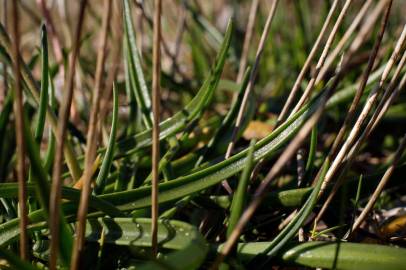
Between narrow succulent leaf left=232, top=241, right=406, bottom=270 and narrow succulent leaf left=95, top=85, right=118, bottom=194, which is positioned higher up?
narrow succulent leaf left=95, top=85, right=118, bottom=194

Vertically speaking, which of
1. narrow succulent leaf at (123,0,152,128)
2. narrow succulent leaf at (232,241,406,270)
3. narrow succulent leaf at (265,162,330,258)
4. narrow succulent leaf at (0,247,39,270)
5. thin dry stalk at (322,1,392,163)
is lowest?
narrow succulent leaf at (0,247,39,270)

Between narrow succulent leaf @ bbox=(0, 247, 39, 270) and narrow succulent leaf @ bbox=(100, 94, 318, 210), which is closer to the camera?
narrow succulent leaf @ bbox=(0, 247, 39, 270)

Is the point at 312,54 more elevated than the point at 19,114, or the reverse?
the point at 312,54

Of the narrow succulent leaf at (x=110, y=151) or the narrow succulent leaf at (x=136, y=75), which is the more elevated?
the narrow succulent leaf at (x=136, y=75)

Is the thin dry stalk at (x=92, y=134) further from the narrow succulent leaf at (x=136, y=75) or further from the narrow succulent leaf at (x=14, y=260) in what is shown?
the narrow succulent leaf at (x=136, y=75)

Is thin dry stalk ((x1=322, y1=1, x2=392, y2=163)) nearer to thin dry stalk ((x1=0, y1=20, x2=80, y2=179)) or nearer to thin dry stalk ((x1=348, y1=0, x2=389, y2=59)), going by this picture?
thin dry stalk ((x1=348, y1=0, x2=389, y2=59))

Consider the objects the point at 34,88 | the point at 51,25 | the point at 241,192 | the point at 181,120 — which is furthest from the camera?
the point at 51,25

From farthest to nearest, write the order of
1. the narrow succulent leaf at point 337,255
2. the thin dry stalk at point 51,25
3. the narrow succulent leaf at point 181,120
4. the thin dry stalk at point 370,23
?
the thin dry stalk at point 51,25, the narrow succulent leaf at point 181,120, the narrow succulent leaf at point 337,255, the thin dry stalk at point 370,23

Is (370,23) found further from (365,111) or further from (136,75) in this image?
(136,75)

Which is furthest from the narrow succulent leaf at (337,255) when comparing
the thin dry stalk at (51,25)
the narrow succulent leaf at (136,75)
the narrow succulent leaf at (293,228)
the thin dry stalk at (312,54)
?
the thin dry stalk at (51,25)

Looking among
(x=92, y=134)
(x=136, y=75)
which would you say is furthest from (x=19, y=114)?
(x=136, y=75)

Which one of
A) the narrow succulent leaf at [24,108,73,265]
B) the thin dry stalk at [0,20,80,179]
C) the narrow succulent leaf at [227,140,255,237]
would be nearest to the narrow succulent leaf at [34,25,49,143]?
the thin dry stalk at [0,20,80,179]

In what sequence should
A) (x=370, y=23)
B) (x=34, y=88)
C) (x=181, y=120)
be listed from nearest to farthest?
1. (x=370, y=23)
2. (x=34, y=88)
3. (x=181, y=120)
